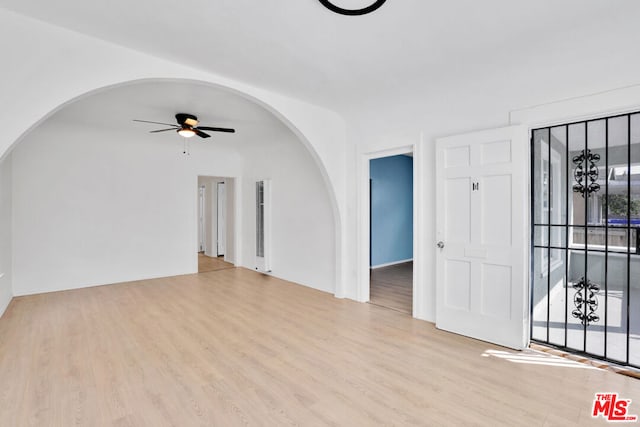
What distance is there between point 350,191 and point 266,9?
2810 mm

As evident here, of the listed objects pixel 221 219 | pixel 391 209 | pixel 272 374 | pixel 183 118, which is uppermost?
pixel 183 118

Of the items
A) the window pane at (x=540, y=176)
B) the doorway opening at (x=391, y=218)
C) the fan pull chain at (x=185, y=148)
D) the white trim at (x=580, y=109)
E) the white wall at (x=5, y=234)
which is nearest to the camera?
the white trim at (x=580, y=109)

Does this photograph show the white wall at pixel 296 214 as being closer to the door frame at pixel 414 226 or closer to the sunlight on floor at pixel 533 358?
the door frame at pixel 414 226

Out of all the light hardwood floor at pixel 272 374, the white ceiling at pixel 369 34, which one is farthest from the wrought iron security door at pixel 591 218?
the white ceiling at pixel 369 34

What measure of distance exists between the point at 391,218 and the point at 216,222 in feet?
16.1

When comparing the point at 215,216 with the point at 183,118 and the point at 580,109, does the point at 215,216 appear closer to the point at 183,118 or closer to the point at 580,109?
the point at 183,118

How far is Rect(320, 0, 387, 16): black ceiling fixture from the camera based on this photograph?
80.4 inches

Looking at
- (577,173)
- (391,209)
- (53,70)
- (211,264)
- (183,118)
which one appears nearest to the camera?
(53,70)

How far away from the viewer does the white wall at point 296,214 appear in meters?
5.17

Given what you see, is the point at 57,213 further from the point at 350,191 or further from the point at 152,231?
the point at 350,191

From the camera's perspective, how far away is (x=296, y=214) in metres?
5.73

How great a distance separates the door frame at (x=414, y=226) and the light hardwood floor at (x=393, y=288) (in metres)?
0.30

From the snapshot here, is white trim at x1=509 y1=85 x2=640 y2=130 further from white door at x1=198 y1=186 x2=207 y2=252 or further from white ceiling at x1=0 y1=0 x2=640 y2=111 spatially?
white door at x1=198 y1=186 x2=207 y2=252

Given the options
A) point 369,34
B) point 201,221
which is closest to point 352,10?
point 369,34
